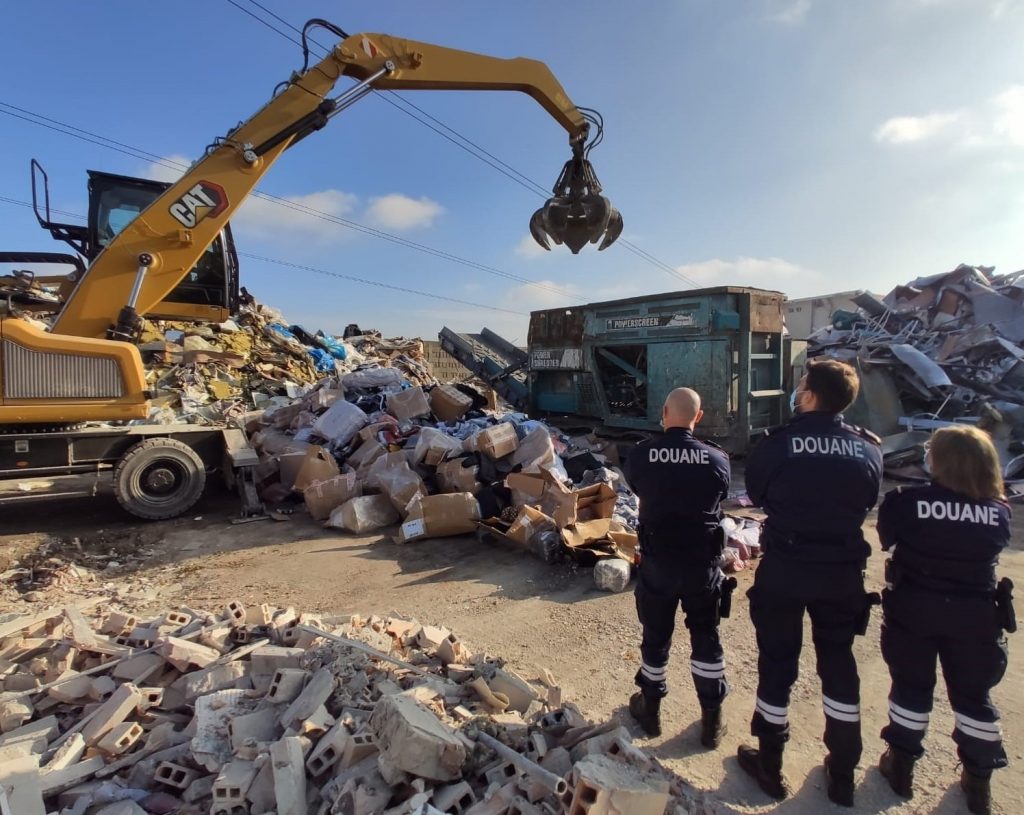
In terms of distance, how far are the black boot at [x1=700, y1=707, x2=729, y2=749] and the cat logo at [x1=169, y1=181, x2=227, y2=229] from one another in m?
5.50

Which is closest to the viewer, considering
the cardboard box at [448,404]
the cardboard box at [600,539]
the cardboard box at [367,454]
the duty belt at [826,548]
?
the duty belt at [826,548]

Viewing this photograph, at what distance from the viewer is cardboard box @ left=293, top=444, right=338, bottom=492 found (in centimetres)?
612

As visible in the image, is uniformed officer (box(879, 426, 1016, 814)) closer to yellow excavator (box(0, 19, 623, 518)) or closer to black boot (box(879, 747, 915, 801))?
black boot (box(879, 747, 915, 801))

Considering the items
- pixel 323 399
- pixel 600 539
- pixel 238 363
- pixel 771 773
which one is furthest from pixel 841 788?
pixel 238 363

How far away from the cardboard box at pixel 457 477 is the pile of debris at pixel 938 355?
5.70 m

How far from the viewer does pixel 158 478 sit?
5.77m

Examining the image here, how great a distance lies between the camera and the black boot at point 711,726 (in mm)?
2455

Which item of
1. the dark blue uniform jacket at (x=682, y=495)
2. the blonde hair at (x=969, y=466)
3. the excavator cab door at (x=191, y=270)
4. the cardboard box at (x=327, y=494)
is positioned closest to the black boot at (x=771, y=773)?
the dark blue uniform jacket at (x=682, y=495)

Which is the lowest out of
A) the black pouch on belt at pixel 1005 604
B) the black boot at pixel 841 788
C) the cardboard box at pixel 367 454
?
the black boot at pixel 841 788

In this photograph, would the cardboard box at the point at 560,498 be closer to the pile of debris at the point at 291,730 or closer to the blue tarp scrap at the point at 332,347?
the pile of debris at the point at 291,730

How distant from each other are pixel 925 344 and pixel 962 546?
1112 centimetres

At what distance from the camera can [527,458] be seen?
5.98 metres

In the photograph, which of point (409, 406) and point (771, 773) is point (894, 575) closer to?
point (771, 773)

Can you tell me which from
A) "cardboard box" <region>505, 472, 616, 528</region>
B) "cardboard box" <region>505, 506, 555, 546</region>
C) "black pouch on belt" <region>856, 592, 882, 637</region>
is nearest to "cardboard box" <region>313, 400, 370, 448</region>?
"cardboard box" <region>505, 472, 616, 528</region>
